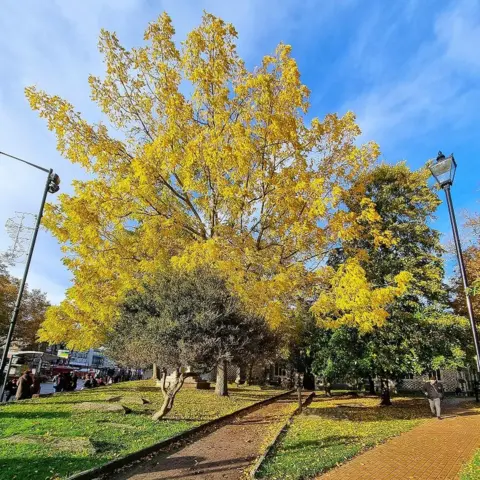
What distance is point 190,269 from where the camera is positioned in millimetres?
10602

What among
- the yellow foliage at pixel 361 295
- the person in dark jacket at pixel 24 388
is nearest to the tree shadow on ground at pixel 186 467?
the yellow foliage at pixel 361 295

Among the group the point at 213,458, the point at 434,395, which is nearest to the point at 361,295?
the point at 213,458

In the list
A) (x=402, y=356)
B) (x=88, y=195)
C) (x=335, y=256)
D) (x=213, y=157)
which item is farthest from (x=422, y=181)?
(x=88, y=195)

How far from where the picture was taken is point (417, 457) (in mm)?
7703

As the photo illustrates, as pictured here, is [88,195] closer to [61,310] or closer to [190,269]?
[190,269]

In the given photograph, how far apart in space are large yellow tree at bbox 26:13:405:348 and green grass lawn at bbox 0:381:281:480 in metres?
3.08

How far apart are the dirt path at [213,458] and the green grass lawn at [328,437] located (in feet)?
1.80

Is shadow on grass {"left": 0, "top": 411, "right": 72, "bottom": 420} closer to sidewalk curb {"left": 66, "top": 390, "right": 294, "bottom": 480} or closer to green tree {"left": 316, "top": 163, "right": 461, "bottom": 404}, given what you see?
sidewalk curb {"left": 66, "top": 390, "right": 294, "bottom": 480}

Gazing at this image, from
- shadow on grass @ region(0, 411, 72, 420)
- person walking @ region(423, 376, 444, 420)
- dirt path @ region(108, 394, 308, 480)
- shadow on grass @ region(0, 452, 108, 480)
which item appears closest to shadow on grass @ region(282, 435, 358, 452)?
dirt path @ region(108, 394, 308, 480)

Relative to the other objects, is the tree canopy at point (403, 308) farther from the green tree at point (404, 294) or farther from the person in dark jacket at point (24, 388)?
the person in dark jacket at point (24, 388)

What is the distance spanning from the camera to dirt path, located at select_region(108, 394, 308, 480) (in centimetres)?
616

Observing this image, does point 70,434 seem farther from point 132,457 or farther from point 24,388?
point 24,388

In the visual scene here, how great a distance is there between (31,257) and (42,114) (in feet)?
14.0

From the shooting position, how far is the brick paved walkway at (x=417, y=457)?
20.9ft
